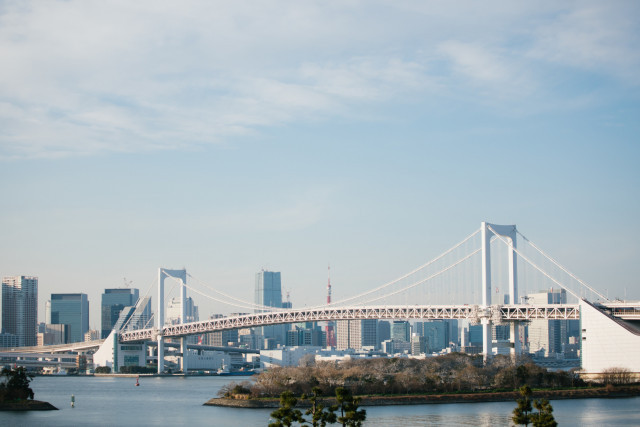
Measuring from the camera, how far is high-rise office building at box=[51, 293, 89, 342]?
169625 millimetres

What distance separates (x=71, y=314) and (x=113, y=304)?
1020 cm

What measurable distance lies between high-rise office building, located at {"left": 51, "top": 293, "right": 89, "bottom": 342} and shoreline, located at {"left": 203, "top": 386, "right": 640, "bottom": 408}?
133 metres

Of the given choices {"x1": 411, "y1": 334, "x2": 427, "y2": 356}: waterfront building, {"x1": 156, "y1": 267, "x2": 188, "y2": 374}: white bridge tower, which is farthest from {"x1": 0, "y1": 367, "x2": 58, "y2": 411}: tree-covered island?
{"x1": 411, "y1": 334, "x2": 427, "y2": 356}: waterfront building

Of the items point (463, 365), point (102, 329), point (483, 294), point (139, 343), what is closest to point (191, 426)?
point (463, 365)

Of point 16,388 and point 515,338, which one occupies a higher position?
point 515,338

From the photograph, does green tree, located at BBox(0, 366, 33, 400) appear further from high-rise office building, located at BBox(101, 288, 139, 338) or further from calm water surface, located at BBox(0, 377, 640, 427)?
high-rise office building, located at BBox(101, 288, 139, 338)

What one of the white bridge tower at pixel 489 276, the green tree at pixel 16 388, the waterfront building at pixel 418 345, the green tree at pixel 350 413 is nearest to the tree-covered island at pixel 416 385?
the white bridge tower at pixel 489 276

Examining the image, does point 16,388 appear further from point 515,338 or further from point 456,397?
point 515,338

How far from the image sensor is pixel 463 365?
5016cm

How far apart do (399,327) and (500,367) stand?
11792cm

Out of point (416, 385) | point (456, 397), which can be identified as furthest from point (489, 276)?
point (456, 397)

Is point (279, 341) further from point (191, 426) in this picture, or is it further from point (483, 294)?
point (191, 426)

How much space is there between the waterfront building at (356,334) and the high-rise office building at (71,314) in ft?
151

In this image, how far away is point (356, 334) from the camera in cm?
16500
